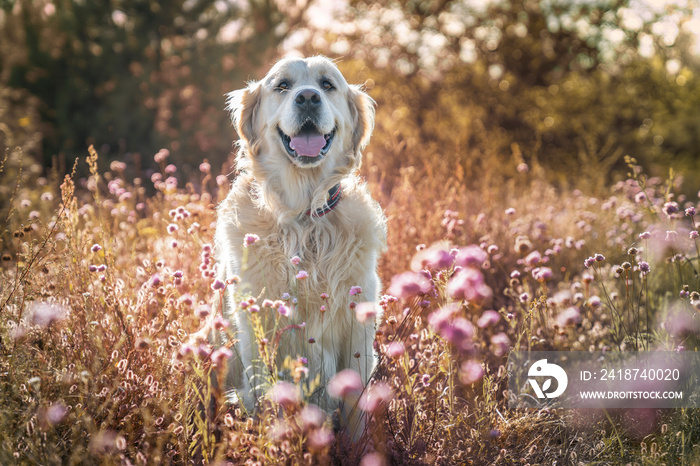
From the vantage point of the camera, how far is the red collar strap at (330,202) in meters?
2.59

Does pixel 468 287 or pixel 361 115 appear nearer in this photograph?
pixel 468 287

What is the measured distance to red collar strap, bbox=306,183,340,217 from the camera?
2594 millimetres

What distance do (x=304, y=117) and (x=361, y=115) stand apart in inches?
23.6

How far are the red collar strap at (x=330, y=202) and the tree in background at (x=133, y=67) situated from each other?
6.02 metres

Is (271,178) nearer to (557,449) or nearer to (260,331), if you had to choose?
(260,331)

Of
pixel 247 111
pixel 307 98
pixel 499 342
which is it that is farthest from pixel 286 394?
pixel 247 111

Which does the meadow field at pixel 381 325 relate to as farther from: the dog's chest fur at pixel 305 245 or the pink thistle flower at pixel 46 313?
the dog's chest fur at pixel 305 245

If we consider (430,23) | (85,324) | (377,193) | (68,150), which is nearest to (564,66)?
(430,23)

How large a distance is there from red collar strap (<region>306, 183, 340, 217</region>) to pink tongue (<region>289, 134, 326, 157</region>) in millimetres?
221

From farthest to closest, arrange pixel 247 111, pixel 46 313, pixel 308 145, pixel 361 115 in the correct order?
pixel 361 115 < pixel 247 111 < pixel 308 145 < pixel 46 313

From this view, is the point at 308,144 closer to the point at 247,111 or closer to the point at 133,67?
the point at 247,111

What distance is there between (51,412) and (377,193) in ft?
9.75

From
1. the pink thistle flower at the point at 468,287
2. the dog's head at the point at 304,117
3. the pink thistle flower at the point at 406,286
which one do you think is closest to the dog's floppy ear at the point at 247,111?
the dog's head at the point at 304,117

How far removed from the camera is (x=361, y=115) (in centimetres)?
305
